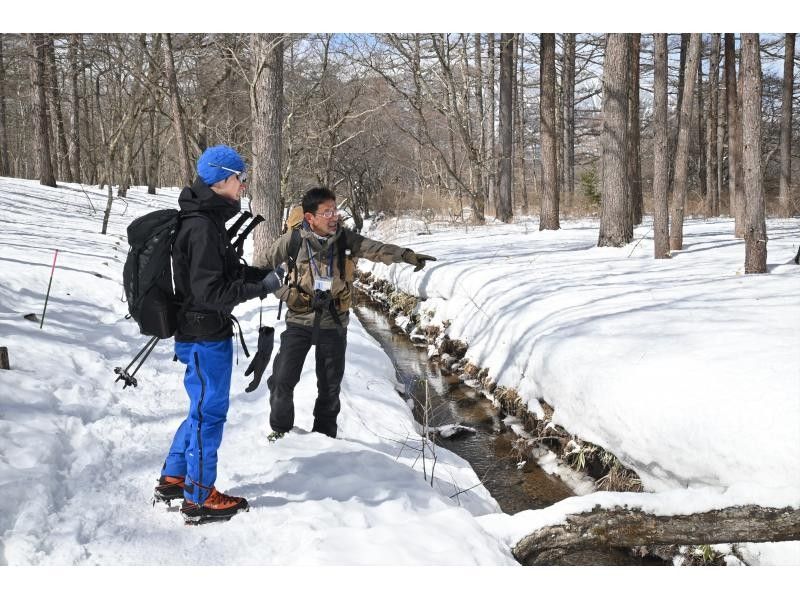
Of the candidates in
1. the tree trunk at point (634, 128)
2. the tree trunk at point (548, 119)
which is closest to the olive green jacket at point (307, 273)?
the tree trunk at point (548, 119)

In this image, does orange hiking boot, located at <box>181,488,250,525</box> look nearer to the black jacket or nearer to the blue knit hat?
the black jacket

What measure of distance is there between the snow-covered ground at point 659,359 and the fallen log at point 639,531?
0.06m

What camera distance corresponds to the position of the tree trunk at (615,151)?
11.0 m

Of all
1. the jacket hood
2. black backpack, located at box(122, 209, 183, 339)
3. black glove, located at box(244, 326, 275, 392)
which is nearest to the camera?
black backpack, located at box(122, 209, 183, 339)

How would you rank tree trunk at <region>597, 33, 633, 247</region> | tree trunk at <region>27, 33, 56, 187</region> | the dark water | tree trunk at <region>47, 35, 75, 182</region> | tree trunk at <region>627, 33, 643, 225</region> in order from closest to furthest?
1. the dark water
2. tree trunk at <region>597, 33, 633, 247</region>
3. tree trunk at <region>627, 33, 643, 225</region>
4. tree trunk at <region>47, 35, 75, 182</region>
5. tree trunk at <region>27, 33, 56, 187</region>

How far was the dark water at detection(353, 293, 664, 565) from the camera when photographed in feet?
15.9

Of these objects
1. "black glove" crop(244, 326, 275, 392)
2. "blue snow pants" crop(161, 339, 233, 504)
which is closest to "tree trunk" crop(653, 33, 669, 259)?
"black glove" crop(244, 326, 275, 392)

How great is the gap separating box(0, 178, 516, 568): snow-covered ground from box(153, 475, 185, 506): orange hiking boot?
0.26 feet

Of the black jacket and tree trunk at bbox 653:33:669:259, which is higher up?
tree trunk at bbox 653:33:669:259

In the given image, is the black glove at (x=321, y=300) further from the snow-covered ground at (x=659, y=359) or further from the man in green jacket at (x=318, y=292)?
the snow-covered ground at (x=659, y=359)

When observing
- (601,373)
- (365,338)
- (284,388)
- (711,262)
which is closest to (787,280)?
(711,262)

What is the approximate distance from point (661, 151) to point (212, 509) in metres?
9.23

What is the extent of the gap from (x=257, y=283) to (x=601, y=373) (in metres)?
3.20

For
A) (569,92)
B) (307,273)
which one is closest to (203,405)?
(307,273)
